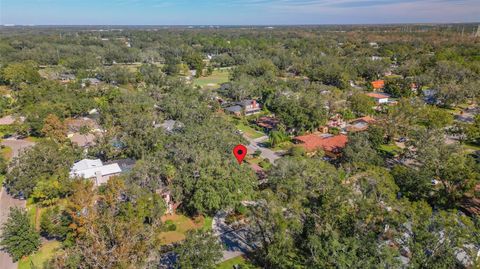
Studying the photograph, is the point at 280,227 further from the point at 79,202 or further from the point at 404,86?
the point at 404,86

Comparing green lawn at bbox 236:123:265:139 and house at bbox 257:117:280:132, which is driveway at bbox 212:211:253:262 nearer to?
green lawn at bbox 236:123:265:139

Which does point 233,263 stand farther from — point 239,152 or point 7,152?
point 7,152

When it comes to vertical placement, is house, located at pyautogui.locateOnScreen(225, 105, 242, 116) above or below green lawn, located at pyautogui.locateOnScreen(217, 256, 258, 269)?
above

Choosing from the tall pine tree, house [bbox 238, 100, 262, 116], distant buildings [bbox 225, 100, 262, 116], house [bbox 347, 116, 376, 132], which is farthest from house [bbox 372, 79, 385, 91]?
the tall pine tree

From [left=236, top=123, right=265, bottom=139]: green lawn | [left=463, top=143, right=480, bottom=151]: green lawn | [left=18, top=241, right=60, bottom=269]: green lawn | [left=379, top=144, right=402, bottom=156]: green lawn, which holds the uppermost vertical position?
[left=236, top=123, right=265, bottom=139]: green lawn

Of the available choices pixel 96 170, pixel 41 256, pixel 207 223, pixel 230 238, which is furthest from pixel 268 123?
pixel 41 256
